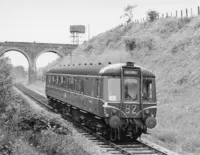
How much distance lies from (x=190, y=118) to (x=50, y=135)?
977 centimetres

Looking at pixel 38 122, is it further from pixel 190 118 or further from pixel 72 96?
pixel 190 118

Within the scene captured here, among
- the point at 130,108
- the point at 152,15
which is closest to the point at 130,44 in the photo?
the point at 152,15

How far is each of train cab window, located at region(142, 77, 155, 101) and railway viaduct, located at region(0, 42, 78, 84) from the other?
66.6 metres

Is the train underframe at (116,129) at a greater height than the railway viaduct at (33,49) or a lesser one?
lesser

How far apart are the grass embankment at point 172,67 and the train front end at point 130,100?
1.66 metres

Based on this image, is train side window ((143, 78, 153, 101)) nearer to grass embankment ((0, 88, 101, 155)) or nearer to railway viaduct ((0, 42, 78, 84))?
grass embankment ((0, 88, 101, 155))

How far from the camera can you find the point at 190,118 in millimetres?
18531

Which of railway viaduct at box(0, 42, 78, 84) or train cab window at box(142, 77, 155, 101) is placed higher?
railway viaduct at box(0, 42, 78, 84)

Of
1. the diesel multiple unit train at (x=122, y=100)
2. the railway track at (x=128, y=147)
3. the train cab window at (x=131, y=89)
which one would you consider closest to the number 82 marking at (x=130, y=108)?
the diesel multiple unit train at (x=122, y=100)

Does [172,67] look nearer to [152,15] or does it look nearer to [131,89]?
[131,89]

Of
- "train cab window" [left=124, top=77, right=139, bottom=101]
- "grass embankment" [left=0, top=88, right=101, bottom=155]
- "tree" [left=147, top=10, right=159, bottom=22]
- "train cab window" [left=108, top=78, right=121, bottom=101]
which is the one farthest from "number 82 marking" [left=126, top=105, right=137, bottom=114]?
"tree" [left=147, top=10, right=159, bottom=22]

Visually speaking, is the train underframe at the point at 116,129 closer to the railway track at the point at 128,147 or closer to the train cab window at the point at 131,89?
the railway track at the point at 128,147

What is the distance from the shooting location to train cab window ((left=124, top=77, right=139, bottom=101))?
13805 mm

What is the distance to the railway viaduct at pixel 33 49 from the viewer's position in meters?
78.3
